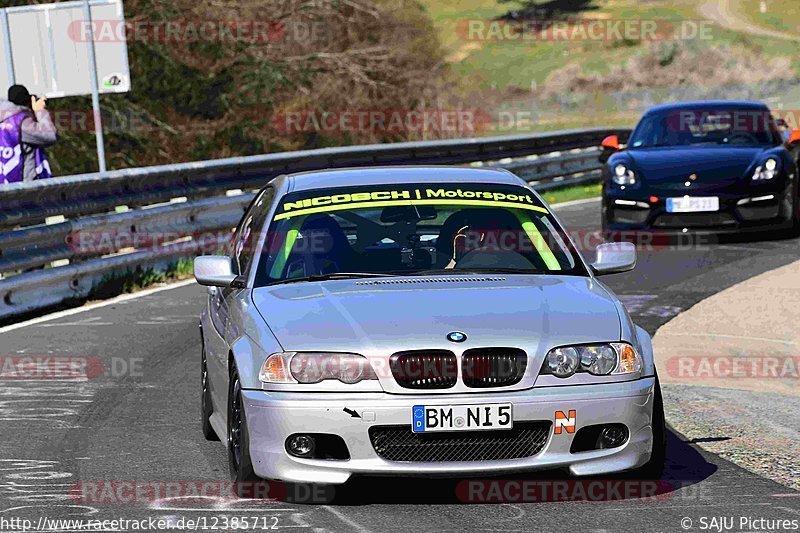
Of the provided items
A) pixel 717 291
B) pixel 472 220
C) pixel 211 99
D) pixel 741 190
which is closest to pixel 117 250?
pixel 717 291

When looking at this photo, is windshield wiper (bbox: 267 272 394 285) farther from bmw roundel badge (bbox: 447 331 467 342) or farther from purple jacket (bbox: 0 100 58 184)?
purple jacket (bbox: 0 100 58 184)

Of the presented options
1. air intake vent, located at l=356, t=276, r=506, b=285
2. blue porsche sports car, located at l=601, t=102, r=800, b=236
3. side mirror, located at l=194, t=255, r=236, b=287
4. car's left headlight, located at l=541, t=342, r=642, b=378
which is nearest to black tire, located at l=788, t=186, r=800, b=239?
blue porsche sports car, located at l=601, t=102, r=800, b=236

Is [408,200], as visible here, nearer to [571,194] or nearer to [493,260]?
[493,260]

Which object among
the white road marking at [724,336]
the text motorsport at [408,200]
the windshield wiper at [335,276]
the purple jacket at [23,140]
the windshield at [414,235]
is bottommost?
the white road marking at [724,336]

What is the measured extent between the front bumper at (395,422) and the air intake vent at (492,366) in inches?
2.3

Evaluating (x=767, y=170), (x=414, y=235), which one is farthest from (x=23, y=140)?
(x=414, y=235)

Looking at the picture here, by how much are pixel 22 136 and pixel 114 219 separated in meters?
1.11

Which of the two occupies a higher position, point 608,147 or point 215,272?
point 215,272

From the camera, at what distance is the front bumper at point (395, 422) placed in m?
5.90

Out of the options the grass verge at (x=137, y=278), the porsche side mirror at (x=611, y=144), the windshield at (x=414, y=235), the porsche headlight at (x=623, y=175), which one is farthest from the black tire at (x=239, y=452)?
the porsche side mirror at (x=611, y=144)

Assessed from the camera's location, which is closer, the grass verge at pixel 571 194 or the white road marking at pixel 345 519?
the white road marking at pixel 345 519

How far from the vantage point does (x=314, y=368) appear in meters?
6.04

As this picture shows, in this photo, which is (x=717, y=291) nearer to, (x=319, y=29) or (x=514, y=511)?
(x=514, y=511)

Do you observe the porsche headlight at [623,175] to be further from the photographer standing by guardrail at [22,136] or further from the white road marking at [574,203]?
the photographer standing by guardrail at [22,136]
